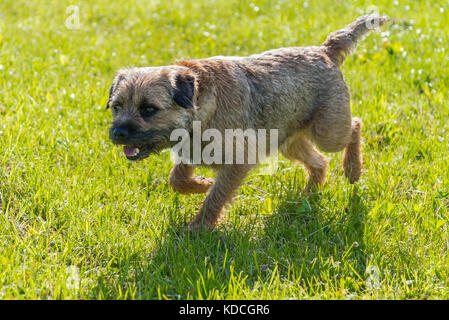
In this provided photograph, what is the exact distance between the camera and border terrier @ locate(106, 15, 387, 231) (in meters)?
3.78

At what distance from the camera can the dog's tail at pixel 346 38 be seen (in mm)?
4758

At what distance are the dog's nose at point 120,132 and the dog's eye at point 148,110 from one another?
19 cm

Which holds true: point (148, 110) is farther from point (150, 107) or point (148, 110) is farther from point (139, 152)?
point (139, 152)

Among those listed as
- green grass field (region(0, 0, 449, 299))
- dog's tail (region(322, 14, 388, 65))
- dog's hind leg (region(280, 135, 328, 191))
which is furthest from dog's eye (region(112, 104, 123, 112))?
dog's tail (region(322, 14, 388, 65))

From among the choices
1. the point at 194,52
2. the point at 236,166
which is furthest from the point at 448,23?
the point at 236,166

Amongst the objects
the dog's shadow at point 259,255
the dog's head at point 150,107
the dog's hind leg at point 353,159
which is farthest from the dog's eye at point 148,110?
the dog's hind leg at point 353,159

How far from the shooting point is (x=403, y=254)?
368 cm

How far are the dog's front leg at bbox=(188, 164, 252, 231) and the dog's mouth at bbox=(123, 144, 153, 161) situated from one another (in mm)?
618

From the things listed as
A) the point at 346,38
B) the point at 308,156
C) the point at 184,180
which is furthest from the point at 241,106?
the point at 346,38

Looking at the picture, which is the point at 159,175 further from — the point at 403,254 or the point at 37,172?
the point at 403,254

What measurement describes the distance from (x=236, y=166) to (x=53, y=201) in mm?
1409

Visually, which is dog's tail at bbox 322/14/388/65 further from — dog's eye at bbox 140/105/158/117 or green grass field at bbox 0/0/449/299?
dog's eye at bbox 140/105/158/117

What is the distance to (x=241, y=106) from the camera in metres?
4.15

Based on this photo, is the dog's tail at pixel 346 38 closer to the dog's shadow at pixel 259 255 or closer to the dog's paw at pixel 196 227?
the dog's shadow at pixel 259 255
